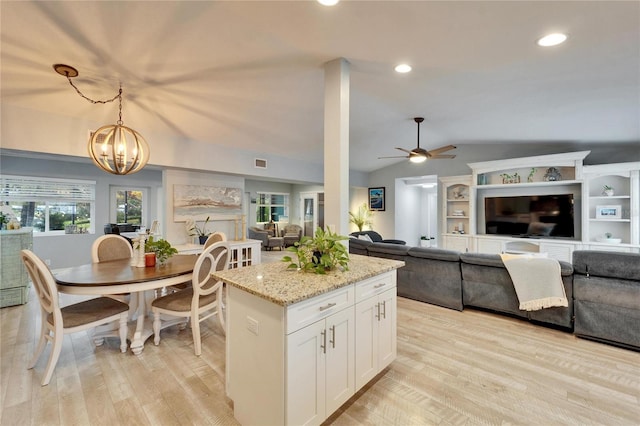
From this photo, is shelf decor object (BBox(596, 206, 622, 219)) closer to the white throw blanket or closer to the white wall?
the white throw blanket

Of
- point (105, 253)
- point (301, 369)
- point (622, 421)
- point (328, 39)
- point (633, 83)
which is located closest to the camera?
point (301, 369)

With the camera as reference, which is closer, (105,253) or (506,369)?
(506,369)

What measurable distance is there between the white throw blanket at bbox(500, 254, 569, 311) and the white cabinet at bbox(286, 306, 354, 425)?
92.8 inches

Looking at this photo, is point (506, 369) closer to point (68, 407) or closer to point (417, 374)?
point (417, 374)

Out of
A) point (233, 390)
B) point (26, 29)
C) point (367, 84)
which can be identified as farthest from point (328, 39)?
point (233, 390)

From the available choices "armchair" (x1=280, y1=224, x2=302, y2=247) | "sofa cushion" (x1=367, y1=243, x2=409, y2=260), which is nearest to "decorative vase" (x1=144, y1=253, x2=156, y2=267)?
"sofa cushion" (x1=367, y1=243, x2=409, y2=260)

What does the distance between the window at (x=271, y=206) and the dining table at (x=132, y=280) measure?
685cm

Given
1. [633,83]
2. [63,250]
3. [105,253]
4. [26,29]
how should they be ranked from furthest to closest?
[63,250] < [105,253] < [633,83] < [26,29]

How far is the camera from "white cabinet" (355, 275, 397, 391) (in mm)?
2006

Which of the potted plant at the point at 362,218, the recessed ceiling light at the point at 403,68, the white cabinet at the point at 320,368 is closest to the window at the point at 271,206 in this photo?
the potted plant at the point at 362,218

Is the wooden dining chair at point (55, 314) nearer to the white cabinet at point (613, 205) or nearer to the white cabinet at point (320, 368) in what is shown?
the white cabinet at point (320, 368)

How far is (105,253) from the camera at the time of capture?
3279 millimetres

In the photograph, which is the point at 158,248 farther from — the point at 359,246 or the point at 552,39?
the point at 552,39

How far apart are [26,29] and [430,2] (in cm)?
→ 292
